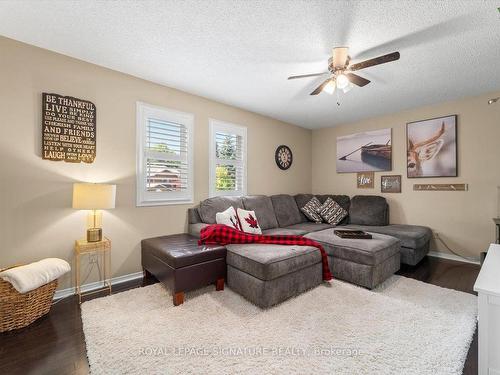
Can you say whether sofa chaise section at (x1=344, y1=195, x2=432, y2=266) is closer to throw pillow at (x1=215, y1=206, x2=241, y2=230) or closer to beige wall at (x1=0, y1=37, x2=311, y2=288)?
throw pillow at (x1=215, y1=206, x2=241, y2=230)

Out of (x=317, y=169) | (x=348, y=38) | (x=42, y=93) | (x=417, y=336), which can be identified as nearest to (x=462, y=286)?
(x=417, y=336)

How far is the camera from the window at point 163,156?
2.93 m

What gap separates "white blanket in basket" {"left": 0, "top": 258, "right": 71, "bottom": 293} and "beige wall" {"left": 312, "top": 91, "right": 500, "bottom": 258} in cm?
488

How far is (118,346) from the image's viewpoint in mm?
1610

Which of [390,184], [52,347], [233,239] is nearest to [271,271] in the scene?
[233,239]

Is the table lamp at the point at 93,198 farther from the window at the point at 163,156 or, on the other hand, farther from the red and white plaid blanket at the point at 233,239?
the red and white plaid blanket at the point at 233,239

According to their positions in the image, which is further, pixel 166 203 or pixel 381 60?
pixel 166 203

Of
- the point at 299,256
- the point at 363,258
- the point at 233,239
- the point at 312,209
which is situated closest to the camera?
the point at 299,256

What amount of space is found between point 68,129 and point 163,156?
1.04 meters

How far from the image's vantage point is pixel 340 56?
2.12 meters

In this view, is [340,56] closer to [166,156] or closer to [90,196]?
[166,156]

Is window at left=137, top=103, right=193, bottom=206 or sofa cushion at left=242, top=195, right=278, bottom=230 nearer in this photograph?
window at left=137, top=103, right=193, bottom=206

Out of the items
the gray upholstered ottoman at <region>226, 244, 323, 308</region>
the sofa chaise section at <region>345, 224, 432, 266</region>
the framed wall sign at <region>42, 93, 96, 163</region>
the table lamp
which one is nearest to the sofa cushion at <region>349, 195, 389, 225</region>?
the sofa chaise section at <region>345, 224, 432, 266</region>

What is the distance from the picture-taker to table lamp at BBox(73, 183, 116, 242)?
2.21 meters
